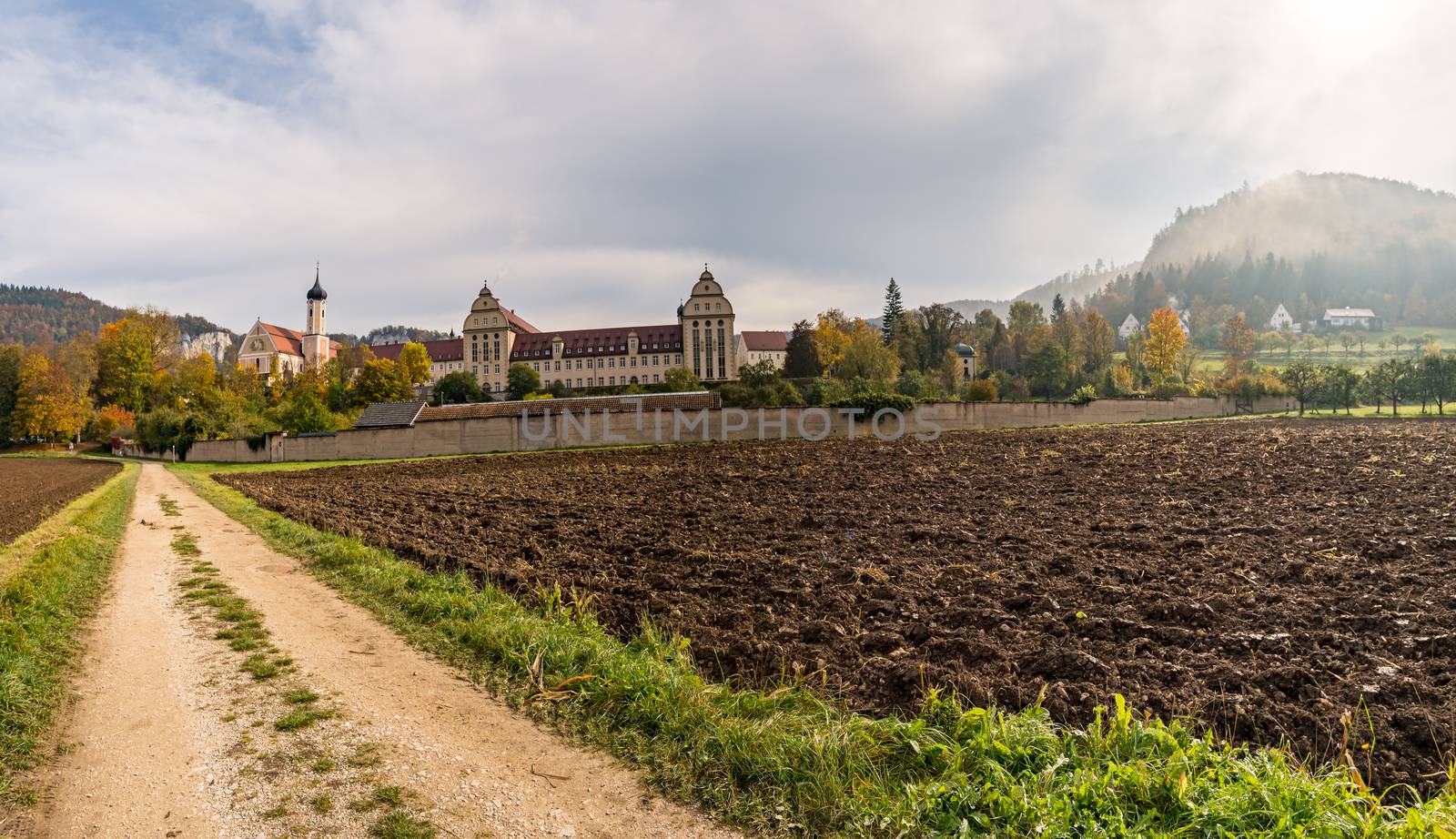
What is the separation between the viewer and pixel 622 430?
47.3 m

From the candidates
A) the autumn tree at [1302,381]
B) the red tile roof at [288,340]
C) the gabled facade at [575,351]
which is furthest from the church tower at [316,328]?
the autumn tree at [1302,381]

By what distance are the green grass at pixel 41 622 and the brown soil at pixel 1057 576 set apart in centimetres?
387

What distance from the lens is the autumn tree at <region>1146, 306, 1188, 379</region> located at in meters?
82.3

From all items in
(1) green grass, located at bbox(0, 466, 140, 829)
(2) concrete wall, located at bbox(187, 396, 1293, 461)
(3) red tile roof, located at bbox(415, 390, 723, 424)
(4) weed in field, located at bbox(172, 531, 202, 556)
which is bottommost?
(4) weed in field, located at bbox(172, 531, 202, 556)

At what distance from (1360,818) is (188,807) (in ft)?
20.2

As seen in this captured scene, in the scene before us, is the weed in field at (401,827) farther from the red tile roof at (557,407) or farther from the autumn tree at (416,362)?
the autumn tree at (416,362)

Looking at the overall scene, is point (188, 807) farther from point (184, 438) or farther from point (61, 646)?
point (184, 438)

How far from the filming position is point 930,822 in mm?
3875

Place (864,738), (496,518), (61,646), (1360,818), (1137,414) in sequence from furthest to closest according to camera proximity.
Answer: (1137,414) < (496,518) < (61,646) < (864,738) < (1360,818)

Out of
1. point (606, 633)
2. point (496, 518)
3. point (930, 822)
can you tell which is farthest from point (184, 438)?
point (930, 822)

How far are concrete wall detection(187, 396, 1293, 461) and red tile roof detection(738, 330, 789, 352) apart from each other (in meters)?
72.7

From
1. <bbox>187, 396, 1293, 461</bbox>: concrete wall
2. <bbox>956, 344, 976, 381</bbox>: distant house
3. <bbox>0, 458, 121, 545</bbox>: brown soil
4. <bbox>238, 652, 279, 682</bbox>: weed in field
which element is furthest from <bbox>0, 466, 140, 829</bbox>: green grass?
<bbox>956, 344, 976, 381</bbox>: distant house

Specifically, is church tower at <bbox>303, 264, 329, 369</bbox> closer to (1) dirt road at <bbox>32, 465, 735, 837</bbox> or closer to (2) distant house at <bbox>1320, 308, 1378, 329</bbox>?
(1) dirt road at <bbox>32, 465, 735, 837</bbox>

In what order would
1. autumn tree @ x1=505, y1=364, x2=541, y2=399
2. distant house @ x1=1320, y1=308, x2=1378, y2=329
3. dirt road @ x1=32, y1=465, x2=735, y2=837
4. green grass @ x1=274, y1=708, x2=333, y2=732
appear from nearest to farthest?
dirt road @ x1=32, y1=465, x2=735, y2=837
green grass @ x1=274, y1=708, x2=333, y2=732
autumn tree @ x1=505, y1=364, x2=541, y2=399
distant house @ x1=1320, y1=308, x2=1378, y2=329
